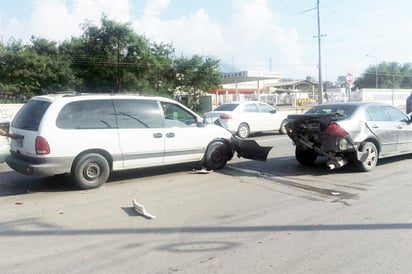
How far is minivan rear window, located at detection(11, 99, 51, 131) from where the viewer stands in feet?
23.0

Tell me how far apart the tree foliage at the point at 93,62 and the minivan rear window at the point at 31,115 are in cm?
2340

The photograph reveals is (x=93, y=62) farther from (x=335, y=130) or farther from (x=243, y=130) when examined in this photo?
(x=335, y=130)

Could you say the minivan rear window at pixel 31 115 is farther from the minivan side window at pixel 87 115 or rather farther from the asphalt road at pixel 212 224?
the asphalt road at pixel 212 224

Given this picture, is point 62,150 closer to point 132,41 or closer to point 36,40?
point 132,41

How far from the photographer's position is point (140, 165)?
798 cm

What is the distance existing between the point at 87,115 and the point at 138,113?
104 centimetres

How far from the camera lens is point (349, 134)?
8.29m

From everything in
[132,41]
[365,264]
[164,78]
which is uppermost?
[132,41]

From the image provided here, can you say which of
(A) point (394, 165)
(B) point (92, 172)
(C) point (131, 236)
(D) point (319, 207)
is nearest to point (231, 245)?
(C) point (131, 236)

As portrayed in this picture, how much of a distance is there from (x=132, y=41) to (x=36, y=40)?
7.69 m

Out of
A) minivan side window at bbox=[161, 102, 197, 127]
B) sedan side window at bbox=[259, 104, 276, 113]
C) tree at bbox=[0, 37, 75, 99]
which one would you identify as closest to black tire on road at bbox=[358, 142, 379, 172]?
minivan side window at bbox=[161, 102, 197, 127]

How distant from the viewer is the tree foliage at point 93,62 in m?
29.5

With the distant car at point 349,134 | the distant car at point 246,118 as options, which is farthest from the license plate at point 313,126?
the distant car at point 246,118

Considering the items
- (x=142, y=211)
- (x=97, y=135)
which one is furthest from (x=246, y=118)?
(x=142, y=211)
